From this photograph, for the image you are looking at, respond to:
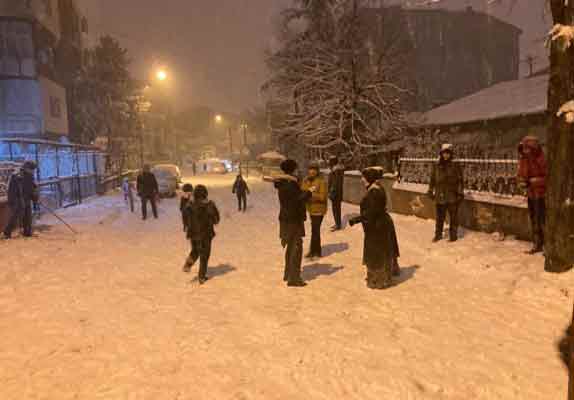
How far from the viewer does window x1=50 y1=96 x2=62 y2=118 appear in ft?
97.0

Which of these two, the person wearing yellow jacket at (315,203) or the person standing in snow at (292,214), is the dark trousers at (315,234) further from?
the person standing in snow at (292,214)

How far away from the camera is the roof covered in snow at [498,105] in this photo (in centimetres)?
1908

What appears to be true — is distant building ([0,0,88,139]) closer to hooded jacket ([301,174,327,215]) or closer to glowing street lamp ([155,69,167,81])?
glowing street lamp ([155,69,167,81])

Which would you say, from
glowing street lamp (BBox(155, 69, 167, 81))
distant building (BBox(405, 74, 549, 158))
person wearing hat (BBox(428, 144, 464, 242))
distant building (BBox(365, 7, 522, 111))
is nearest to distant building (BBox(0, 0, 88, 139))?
glowing street lamp (BBox(155, 69, 167, 81))

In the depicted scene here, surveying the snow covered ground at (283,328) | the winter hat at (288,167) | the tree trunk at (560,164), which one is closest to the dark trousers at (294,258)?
the snow covered ground at (283,328)

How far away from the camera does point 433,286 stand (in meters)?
6.83

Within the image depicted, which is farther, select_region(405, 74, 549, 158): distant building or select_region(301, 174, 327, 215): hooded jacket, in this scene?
select_region(405, 74, 549, 158): distant building

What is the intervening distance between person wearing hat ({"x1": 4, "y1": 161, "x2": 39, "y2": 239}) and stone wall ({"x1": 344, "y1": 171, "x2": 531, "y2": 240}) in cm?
963

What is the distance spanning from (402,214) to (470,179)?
3129mm

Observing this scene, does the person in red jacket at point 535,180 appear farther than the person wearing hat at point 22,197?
No

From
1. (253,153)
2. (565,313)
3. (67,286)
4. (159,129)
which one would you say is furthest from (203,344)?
(159,129)

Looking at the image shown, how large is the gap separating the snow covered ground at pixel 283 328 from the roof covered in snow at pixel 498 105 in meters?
11.9

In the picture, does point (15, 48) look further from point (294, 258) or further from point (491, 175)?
point (491, 175)

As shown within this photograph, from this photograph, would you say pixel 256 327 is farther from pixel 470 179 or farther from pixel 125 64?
pixel 125 64
